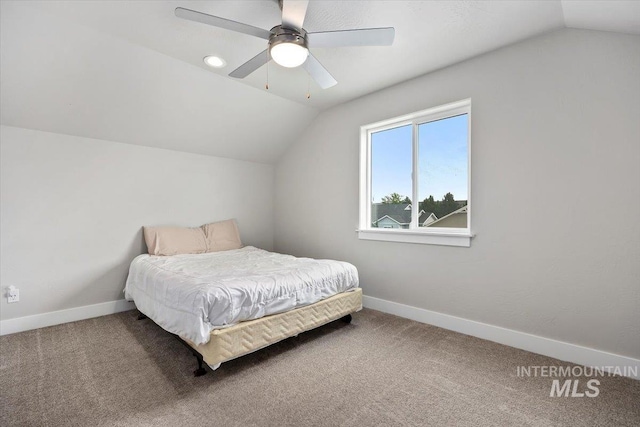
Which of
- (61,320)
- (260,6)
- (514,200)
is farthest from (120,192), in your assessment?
(514,200)

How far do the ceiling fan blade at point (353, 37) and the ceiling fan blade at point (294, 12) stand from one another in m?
0.12

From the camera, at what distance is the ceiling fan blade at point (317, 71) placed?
2.03 metres

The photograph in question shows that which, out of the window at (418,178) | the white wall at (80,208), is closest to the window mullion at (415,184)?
the window at (418,178)

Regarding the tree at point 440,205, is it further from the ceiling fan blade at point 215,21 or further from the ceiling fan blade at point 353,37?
the ceiling fan blade at point 215,21

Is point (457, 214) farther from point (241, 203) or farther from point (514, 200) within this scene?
point (241, 203)

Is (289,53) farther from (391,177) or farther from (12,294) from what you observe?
(12,294)

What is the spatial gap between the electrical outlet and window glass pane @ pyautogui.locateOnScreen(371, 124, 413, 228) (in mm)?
3605

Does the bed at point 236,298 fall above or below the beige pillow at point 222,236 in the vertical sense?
below

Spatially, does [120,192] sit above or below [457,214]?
above

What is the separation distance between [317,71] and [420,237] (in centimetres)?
182

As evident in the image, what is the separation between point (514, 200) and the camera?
93.4 inches

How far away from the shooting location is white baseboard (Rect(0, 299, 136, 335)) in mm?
2652

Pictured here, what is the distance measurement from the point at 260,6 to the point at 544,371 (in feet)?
10.3

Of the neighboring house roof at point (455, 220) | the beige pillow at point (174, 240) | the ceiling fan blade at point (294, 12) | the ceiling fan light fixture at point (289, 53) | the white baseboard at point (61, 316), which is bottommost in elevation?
the white baseboard at point (61, 316)
